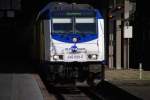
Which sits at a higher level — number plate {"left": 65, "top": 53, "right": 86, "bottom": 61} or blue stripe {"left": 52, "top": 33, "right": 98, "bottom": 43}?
blue stripe {"left": 52, "top": 33, "right": 98, "bottom": 43}

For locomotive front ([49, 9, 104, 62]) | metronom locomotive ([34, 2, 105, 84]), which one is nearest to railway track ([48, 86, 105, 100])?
metronom locomotive ([34, 2, 105, 84])

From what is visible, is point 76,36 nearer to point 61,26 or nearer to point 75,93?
point 61,26

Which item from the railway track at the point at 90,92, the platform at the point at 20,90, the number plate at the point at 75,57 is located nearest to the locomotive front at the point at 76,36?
the number plate at the point at 75,57

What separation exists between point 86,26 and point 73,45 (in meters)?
1.03

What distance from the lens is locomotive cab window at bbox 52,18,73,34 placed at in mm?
22922

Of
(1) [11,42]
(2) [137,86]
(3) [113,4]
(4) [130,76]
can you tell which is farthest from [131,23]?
(1) [11,42]

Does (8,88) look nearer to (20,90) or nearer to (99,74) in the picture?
(20,90)

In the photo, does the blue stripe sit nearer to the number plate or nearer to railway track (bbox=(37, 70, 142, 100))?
the number plate

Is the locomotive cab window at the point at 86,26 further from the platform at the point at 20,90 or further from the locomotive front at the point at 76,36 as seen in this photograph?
the platform at the point at 20,90

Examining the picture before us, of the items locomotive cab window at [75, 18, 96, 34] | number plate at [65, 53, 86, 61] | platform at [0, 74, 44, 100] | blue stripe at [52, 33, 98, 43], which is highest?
locomotive cab window at [75, 18, 96, 34]

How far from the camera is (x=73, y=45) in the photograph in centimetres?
2277

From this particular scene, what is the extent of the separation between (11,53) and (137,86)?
114 ft

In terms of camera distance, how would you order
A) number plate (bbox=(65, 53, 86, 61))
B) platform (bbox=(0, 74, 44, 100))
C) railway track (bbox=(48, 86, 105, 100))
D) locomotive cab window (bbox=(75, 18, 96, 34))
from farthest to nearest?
locomotive cab window (bbox=(75, 18, 96, 34)), number plate (bbox=(65, 53, 86, 61)), railway track (bbox=(48, 86, 105, 100)), platform (bbox=(0, 74, 44, 100))

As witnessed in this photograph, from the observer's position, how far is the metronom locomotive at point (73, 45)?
2266 centimetres
